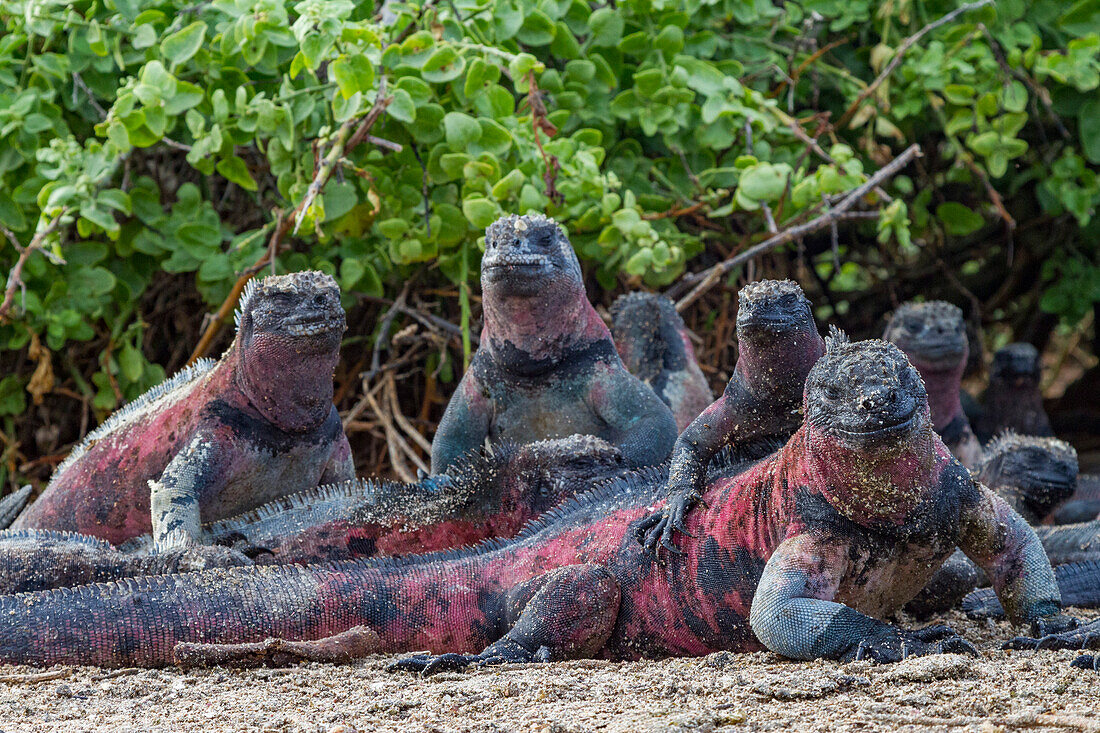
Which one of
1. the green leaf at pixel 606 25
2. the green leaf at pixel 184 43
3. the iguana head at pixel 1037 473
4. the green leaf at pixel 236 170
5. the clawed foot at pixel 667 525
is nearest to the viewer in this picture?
the clawed foot at pixel 667 525

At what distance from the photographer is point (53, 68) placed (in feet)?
19.0

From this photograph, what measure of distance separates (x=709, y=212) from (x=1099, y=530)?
220 cm

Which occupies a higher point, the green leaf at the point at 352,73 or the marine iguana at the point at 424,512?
the green leaf at the point at 352,73

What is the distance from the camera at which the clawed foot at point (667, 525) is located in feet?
Result: 12.3

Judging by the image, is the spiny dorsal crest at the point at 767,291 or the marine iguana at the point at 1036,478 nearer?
the spiny dorsal crest at the point at 767,291

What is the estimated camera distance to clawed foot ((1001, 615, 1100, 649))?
3.22 meters

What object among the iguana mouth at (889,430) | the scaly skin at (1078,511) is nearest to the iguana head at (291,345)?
the iguana mouth at (889,430)

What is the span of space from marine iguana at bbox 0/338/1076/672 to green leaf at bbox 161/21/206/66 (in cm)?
249

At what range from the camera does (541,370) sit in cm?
479

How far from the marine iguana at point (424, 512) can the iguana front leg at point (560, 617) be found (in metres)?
0.47

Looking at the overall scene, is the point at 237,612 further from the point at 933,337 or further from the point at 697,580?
the point at 933,337

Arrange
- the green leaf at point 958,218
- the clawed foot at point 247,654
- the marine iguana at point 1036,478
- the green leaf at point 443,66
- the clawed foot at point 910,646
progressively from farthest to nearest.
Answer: the green leaf at point 958,218, the green leaf at point 443,66, the marine iguana at point 1036,478, the clawed foot at point 247,654, the clawed foot at point 910,646

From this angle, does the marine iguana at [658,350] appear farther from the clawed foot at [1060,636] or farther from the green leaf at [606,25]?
the clawed foot at [1060,636]

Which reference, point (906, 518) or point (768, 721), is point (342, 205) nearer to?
point (906, 518)
